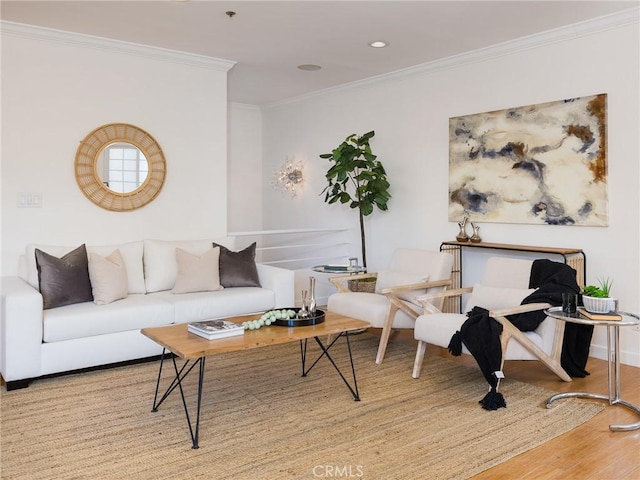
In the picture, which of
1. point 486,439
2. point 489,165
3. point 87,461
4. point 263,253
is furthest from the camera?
point 263,253

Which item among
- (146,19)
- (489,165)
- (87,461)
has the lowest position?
(87,461)

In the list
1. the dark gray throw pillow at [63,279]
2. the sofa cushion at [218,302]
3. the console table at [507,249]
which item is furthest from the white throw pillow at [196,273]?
the console table at [507,249]

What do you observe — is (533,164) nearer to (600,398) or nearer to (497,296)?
(497,296)

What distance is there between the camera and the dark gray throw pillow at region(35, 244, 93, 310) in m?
3.87

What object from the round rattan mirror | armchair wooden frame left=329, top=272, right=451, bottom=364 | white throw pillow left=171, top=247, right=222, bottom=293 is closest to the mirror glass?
the round rattan mirror

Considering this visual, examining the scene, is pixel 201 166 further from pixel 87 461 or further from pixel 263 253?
pixel 87 461

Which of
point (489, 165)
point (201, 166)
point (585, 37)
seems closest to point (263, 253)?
point (201, 166)

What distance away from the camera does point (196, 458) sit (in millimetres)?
2600

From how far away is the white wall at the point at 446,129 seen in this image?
4068mm

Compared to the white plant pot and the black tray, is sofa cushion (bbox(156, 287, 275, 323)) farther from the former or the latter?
the white plant pot

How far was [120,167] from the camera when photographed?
4938 mm

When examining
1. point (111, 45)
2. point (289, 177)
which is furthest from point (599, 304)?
point (289, 177)

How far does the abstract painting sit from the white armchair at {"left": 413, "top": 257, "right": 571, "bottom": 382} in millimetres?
731

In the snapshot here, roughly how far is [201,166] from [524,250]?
3087 millimetres
